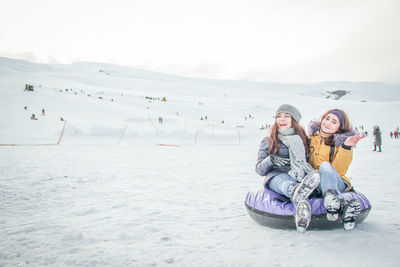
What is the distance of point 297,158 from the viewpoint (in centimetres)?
325

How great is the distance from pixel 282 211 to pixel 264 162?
0.62 m

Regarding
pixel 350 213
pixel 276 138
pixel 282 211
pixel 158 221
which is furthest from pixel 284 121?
pixel 158 221

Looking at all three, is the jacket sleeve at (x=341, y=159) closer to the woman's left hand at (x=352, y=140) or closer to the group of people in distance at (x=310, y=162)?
the group of people in distance at (x=310, y=162)

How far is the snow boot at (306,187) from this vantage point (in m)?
2.84

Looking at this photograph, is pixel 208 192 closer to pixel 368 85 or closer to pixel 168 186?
pixel 168 186

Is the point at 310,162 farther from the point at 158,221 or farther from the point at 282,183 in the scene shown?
the point at 158,221

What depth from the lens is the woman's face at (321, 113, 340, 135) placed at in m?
3.36

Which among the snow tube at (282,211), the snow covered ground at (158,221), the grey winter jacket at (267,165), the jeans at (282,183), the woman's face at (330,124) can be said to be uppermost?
the woman's face at (330,124)

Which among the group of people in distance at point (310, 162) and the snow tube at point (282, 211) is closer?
the group of people in distance at point (310, 162)

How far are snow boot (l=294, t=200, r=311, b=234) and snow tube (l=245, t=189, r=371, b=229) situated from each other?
142 millimetres

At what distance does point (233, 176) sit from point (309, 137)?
3529 millimetres

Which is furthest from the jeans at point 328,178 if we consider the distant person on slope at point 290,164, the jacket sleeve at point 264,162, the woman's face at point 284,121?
the woman's face at point 284,121

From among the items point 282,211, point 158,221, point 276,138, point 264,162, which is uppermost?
point 276,138

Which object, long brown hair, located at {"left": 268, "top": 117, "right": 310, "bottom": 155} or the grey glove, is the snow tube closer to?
the grey glove
